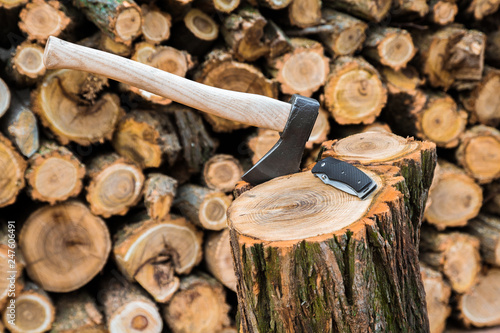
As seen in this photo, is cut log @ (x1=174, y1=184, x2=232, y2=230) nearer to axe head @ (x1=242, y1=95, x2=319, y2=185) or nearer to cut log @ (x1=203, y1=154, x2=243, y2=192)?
cut log @ (x1=203, y1=154, x2=243, y2=192)

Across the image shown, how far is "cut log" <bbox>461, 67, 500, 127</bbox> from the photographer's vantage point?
9.34ft

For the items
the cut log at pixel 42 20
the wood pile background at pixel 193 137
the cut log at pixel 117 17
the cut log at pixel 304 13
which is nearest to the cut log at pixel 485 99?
the wood pile background at pixel 193 137

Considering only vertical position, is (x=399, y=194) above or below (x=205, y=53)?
above

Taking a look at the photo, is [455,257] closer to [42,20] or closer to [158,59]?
[158,59]

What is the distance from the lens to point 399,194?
4.26 feet

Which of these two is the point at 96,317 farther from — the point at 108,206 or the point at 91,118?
the point at 91,118

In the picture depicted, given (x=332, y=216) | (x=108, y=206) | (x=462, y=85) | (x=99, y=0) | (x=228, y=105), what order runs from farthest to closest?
(x=462, y=85)
(x=108, y=206)
(x=99, y=0)
(x=228, y=105)
(x=332, y=216)

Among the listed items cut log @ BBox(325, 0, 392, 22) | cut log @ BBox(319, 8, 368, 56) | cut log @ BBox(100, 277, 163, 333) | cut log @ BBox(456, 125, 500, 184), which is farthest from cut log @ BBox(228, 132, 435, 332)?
cut log @ BBox(456, 125, 500, 184)

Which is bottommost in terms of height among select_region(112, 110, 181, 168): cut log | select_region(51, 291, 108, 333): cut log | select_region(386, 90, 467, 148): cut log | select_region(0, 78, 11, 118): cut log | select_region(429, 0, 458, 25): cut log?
select_region(51, 291, 108, 333): cut log

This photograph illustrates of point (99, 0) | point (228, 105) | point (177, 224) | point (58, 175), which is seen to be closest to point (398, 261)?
point (228, 105)

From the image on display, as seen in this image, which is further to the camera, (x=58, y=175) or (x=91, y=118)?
(x=91, y=118)

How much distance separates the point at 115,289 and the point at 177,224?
53cm

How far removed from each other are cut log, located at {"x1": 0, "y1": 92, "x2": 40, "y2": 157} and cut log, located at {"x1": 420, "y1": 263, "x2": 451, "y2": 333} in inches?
100

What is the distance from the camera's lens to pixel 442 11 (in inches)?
106
